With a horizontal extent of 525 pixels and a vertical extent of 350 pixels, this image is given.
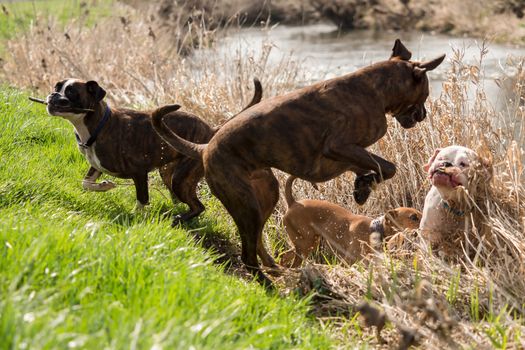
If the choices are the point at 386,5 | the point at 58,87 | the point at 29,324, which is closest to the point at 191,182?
the point at 58,87

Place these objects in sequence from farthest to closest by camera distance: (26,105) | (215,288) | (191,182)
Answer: (26,105), (191,182), (215,288)

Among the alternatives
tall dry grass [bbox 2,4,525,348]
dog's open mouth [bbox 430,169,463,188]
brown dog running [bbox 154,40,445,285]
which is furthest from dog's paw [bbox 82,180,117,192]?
dog's open mouth [bbox 430,169,463,188]

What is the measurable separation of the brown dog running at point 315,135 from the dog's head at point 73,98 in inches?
69.3

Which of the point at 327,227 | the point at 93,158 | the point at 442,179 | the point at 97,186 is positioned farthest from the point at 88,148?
the point at 442,179

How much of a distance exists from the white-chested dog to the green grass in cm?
142

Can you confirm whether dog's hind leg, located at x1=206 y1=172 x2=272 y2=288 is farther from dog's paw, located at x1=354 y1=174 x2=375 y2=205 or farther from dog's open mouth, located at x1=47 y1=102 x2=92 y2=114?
dog's open mouth, located at x1=47 y1=102 x2=92 y2=114

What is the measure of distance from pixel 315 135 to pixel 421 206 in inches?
76.6

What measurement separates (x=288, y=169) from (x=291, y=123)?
320 millimetres

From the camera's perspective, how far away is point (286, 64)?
1003 centimetres

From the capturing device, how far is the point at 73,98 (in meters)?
6.55

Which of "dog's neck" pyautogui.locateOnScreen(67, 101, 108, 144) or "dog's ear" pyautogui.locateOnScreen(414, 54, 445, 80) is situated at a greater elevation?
"dog's ear" pyautogui.locateOnScreen(414, 54, 445, 80)

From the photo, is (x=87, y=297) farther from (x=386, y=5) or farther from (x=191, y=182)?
(x=386, y=5)

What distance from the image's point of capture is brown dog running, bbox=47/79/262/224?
656 cm

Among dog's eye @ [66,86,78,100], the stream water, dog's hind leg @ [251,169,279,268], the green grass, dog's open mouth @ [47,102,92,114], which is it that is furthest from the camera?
the stream water
